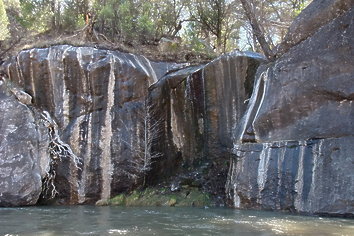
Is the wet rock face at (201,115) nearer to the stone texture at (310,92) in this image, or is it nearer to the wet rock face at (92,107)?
the wet rock face at (92,107)

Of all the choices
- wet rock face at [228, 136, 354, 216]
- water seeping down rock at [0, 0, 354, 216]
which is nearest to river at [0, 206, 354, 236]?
wet rock face at [228, 136, 354, 216]

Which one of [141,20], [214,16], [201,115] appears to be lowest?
[201,115]

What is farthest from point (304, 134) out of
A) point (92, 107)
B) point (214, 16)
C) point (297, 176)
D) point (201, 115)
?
point (214, 16)

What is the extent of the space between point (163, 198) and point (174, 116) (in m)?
2.91

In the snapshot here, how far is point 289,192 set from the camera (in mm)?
9484

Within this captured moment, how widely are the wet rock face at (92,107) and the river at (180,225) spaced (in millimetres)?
4150

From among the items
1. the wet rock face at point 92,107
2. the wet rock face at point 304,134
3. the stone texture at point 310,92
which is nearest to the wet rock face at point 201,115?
the wet rock face at point 92,107

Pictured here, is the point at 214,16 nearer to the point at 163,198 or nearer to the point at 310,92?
the point at 163,198

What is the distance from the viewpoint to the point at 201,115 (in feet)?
44.5

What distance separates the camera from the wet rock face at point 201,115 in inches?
513

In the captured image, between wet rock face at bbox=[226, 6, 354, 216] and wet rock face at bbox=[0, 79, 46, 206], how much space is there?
558cm

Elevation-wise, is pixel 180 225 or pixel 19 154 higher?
pixel 19 154

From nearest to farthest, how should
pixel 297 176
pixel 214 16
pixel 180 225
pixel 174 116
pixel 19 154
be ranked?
pixel 180 225
pixel 297 176
pixel 19 154
pixel 174 116
pixel 214 16

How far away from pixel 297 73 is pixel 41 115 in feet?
26.0
